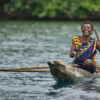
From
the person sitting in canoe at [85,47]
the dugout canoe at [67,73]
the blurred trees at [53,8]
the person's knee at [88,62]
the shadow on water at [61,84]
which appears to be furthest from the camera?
the blurred trees at [53,8]

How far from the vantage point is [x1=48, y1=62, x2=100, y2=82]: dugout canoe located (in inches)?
361

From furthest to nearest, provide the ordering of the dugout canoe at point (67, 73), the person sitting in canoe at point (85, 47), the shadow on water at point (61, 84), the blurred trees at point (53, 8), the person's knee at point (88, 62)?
1. the blurred trees at point (53, 8)
2. the person sitting in canoe at point (85, 47)
3. the person's knee at point (88, 62)
4. the shadow on water at point (61, 84)
5. the dugout canoe at point (67, 73)

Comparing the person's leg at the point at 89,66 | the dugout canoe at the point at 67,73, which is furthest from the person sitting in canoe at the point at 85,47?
the dugout canoe at the point at 67,73

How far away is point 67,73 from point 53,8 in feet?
108

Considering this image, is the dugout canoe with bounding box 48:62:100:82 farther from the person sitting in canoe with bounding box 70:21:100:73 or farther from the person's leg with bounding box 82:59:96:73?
the person sitting in canoe with bounding box 70:21:100:73

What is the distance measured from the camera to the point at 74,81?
379 inches

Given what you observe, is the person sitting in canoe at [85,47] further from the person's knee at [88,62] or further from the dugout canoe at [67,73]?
the dugout canoe at [67,73]

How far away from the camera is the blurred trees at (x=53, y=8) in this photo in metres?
41.8

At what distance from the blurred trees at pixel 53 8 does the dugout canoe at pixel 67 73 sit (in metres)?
31.6

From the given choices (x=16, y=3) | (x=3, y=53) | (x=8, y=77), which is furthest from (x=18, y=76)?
(x=16, y=3)

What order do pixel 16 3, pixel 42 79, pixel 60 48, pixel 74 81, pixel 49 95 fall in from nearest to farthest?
pixel 49 95 → pixel 74 81 → pixel 42 79 → pixel 60 48 → pixel 16 3

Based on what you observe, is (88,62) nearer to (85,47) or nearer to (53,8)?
(85,47)

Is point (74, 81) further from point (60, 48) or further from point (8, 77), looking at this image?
point (60, 48)

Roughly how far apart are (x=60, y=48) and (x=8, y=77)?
719 cm
